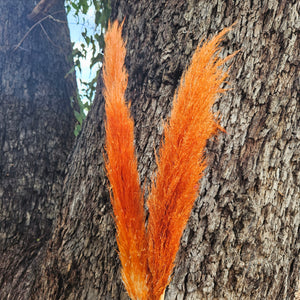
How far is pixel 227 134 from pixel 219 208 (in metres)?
0.25

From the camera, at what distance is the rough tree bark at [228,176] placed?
1.02 metres

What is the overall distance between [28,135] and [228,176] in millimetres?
1178

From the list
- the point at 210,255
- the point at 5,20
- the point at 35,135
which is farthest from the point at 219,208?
the point at 5,20

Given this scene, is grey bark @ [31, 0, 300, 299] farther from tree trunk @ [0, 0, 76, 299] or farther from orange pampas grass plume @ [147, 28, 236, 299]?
tree trunk @ [0, 0, 76, 299]

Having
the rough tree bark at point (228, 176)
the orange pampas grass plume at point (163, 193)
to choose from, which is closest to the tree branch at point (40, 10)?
the rough tree bark at point (228, 176)

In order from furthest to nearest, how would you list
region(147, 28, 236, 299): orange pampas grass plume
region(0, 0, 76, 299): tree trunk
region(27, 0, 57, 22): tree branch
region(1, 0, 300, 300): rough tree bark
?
1. region(27, 0, 57, 22): tree branch
2. region(0, 0, 76, 299): tree trunk
3. region(1, 0, 300, 300): rough tree bark
4. region(147, 28, 236, 299): orange pampas grass plume

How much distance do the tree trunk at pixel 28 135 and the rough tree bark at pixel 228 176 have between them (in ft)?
1.38

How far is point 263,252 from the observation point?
1036 millimetres

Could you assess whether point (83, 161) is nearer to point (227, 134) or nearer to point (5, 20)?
point (227, 134)

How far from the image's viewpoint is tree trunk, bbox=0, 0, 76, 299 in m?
1.57

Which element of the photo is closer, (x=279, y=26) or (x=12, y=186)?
(x=279, y=26)

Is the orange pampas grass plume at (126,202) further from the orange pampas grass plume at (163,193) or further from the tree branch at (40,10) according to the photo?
the tree branch at (40,10)

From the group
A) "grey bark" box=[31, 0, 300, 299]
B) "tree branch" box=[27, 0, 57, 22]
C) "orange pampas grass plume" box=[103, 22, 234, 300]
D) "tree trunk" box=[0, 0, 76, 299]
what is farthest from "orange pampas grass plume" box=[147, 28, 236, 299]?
"tree branch" box=[27, 0, 57, 22]

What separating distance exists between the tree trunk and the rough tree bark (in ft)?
1.38
